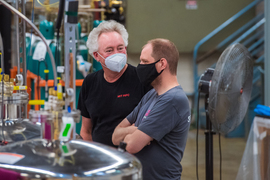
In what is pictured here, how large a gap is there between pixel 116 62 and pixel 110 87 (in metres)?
0.15

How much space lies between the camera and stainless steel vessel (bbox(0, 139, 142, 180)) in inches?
25.8

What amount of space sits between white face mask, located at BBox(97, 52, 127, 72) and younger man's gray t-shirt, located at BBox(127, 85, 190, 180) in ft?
1.27

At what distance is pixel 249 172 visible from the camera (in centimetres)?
253

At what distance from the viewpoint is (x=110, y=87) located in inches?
68.4

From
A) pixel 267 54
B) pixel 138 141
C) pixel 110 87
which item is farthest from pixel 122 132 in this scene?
pixel 267 54

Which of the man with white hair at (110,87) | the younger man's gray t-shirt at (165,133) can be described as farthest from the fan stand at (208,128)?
the younger man's gray t-shirt at (165,133)

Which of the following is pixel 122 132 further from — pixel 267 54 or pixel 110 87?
pixel 267 54

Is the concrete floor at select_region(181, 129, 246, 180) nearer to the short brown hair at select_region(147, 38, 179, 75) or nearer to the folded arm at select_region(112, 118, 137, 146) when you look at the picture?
the folded arm at select_region(112, 118, 137, 146)

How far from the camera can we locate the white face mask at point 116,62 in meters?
1.67

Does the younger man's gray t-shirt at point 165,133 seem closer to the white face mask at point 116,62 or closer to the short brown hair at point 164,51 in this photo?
the short brown hair at point 164,51

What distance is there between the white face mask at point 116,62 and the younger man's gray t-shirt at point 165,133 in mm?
387

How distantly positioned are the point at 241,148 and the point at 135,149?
3148 mm

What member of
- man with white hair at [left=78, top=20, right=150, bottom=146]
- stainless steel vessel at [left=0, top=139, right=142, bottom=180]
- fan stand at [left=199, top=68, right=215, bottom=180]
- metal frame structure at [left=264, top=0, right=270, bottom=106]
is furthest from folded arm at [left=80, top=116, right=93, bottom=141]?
metal frame structure at [left=264, top=0, right=270, bottom=106]

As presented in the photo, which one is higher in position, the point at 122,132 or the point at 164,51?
the point at 164,51
